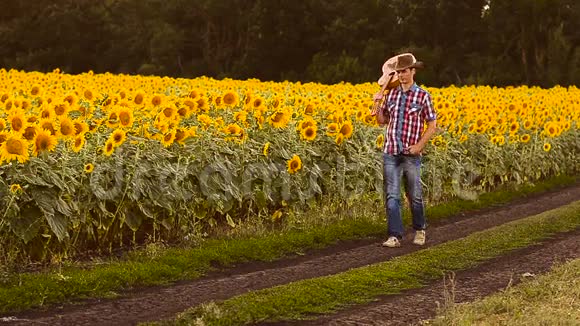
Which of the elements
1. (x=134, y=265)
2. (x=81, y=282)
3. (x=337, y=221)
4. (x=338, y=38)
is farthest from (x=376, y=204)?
(x=338, y=38)

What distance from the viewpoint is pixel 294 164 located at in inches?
460

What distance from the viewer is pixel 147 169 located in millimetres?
10148

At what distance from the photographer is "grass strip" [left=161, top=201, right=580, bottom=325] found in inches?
296

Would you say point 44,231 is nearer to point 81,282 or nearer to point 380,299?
point 81,282

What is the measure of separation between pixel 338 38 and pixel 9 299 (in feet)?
136

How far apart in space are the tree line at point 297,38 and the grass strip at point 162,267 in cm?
3299

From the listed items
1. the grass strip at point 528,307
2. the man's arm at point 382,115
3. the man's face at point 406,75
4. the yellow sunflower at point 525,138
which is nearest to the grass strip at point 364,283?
the grass strip at point 528,307

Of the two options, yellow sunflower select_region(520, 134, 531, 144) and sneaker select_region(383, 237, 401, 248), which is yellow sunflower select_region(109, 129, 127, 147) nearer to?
sneaker select_region(383, 237, 401, 248)

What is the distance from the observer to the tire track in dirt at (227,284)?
766 cm

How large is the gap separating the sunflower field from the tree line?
29853mm

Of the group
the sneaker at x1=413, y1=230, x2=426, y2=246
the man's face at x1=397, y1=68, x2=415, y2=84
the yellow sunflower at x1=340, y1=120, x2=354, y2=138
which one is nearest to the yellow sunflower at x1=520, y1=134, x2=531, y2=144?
the yellow sunflower at x1=340, y1=120, x2=354, y2=138

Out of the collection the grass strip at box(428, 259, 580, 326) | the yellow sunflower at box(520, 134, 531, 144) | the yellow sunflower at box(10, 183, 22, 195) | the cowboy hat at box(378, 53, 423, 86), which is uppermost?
the cowboy hat at box(378, 53, 423, 86)

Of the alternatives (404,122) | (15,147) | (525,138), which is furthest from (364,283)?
(525,138)

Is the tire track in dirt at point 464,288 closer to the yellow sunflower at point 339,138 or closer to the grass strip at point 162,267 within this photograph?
the grass strip at point 162,267
